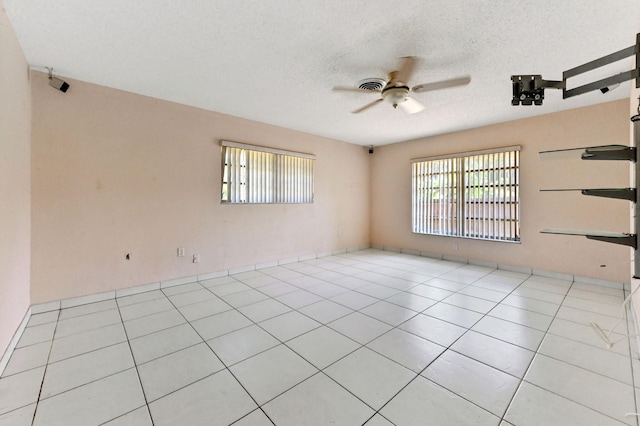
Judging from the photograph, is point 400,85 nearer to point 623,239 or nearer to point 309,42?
point 309,42

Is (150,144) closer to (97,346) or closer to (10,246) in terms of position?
(10,246)

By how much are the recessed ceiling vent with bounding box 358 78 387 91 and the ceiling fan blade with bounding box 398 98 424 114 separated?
2.06 feet

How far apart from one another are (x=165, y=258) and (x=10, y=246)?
1600 mm

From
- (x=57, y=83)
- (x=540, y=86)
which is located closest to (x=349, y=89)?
(x=540, y=86)

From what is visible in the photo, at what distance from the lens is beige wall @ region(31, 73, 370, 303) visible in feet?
9.52

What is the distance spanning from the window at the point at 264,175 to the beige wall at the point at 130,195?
0.15m

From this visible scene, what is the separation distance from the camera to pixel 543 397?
64.2 inches

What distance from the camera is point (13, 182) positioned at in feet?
7.25

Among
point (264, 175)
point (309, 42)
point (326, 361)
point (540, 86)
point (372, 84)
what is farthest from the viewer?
point (264, 175)

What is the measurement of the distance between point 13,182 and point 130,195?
117 cm

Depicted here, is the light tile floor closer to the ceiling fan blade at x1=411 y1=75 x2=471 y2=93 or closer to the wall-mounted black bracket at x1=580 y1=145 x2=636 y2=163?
the wall-mounted black bracket at x1=580 y1=145 x2=636 y2=163

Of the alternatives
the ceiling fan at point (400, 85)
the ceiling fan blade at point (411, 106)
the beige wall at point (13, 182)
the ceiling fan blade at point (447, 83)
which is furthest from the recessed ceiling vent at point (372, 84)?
the beige wall at point (13, 182)

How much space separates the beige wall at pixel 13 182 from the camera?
1.95m

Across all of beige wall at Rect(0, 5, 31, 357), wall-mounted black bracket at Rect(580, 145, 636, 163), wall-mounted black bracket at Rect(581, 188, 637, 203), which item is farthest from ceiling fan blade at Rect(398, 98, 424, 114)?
beige wall at Rect(0, 5, 31, 357)
